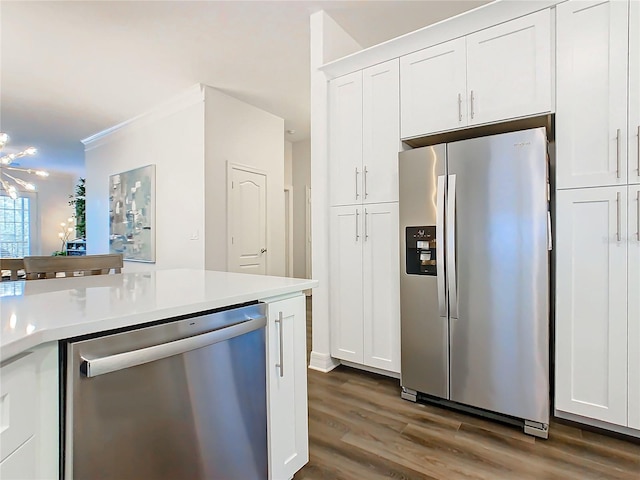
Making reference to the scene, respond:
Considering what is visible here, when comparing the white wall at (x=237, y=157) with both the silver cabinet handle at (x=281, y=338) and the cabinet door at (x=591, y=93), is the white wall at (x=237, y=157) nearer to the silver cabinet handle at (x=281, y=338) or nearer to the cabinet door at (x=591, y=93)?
the silver cabinet handle at (x=281, y=338)

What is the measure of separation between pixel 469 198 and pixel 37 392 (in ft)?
6.49

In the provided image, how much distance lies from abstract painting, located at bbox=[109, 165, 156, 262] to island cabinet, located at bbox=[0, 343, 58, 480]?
442cm

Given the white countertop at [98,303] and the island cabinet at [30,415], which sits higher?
the white countertop at [98,303]

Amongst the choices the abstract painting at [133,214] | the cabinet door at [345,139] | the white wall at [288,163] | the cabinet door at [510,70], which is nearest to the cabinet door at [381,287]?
the cabinet door at [345,139]

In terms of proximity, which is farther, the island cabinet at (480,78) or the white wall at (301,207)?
the white wall at (301,207)

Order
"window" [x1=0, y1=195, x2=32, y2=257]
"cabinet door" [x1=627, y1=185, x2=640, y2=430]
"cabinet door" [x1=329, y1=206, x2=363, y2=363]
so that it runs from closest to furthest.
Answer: "cabinet door" [x1=627, y1=185, x2=640, y2=430], "cabinet door" [x1=329, y1=206, x2=363, y2=363], "window" [x1=0, y1=195, x2=32, y2=257]

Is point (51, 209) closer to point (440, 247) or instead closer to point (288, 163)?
point (288, 163)

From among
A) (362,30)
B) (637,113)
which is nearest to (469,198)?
(637,113)

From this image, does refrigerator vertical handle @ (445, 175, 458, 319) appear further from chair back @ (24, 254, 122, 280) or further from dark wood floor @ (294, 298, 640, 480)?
chair back @ (24, 254, 122, 280)

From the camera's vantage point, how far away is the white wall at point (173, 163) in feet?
13.9

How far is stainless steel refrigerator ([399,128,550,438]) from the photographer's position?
5.73ft

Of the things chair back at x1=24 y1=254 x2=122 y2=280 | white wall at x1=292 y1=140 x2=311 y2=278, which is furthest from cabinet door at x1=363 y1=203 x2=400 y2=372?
white wall at x1=292 y1=140 x2=311 y2=278

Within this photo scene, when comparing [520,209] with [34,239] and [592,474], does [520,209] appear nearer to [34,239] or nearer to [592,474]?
[592,474]

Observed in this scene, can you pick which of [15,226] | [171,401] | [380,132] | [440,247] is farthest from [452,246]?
[15,226]
